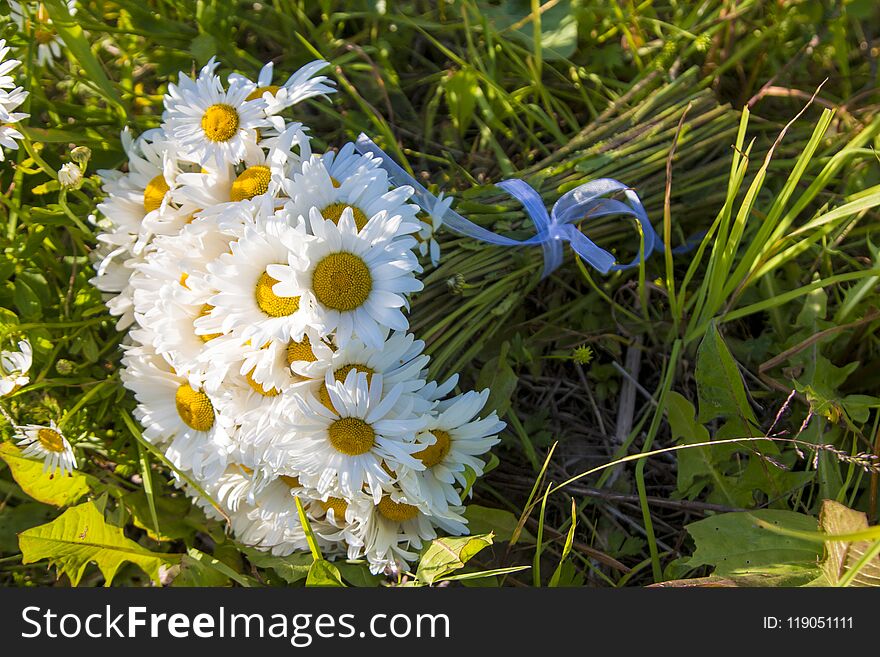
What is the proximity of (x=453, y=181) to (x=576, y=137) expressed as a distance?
30cm

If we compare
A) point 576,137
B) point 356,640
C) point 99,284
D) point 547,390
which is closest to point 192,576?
point 356,640

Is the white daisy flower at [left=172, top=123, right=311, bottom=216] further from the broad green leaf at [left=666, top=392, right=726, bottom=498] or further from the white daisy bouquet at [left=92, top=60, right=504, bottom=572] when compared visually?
the broad green leaf at [left=666, top=392, right=726, bottom=498]

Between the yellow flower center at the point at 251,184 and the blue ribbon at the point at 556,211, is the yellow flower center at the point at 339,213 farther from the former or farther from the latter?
the blue ribbon at the point at 556,211

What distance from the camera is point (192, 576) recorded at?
1.53 m

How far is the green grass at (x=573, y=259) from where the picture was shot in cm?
154

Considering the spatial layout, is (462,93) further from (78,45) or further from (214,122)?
(78,45)

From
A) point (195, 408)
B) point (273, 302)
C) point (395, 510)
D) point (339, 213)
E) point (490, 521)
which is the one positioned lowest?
point (490, 521)

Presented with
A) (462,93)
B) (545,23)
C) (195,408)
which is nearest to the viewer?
(195,408)

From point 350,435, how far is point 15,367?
0.70 metres

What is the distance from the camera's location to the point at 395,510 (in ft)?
4.54

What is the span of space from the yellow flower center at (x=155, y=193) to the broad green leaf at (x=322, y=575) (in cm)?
73

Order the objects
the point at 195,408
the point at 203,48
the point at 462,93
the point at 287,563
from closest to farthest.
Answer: the point at 195,408 → the point at 287,563 → the point at 203,48 → the point at 462,93

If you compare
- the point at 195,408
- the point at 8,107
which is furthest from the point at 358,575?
the point at 8,107

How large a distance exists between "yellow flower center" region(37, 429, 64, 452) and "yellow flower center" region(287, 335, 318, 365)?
55 centimetres
